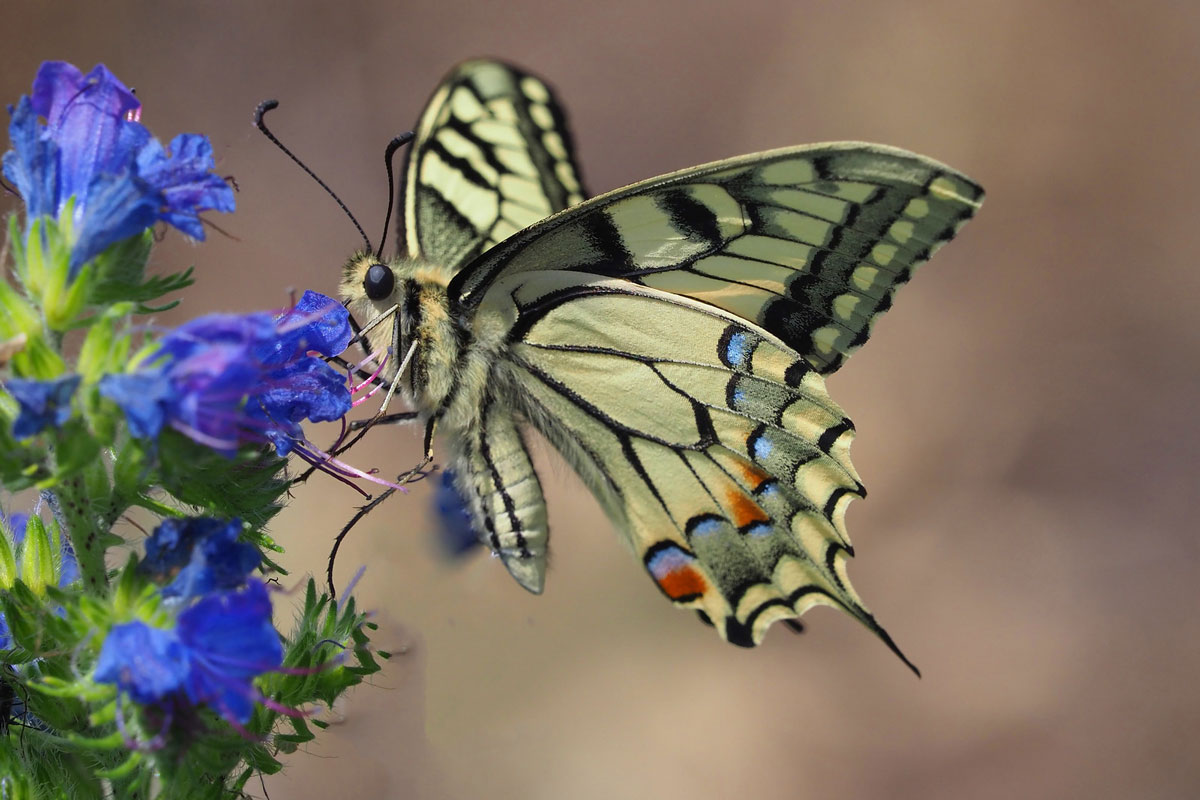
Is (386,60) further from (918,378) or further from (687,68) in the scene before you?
(918,378)

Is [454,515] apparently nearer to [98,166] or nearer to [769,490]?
[769,490]

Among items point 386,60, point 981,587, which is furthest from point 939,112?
point 386,60

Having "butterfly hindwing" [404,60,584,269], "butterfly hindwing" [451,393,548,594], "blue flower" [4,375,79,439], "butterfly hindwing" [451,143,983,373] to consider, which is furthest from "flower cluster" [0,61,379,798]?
"butterfly hindwing" [404,60,584,269]

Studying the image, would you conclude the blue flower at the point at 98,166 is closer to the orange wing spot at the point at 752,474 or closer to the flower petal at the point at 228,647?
the flower petal at the point at 228,647

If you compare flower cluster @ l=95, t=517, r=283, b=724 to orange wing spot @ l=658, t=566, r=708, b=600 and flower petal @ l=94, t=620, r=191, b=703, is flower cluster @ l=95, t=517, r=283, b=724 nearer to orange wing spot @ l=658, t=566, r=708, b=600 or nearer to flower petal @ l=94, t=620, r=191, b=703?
flower petal @ l=94, t=620, r=191, b=703

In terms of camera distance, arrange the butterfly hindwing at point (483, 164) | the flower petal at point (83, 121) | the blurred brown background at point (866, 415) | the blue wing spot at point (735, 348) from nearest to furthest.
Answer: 1. the flower petal at point (83, 121)
2. the blue wing spot at point (735, 348)
3. the butterfly hindwing at point (483, 164)
4. the blurred brown background at point (866, 415)

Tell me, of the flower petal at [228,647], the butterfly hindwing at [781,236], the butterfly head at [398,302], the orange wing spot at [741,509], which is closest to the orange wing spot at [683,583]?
the orange wing spot at [741,509]
